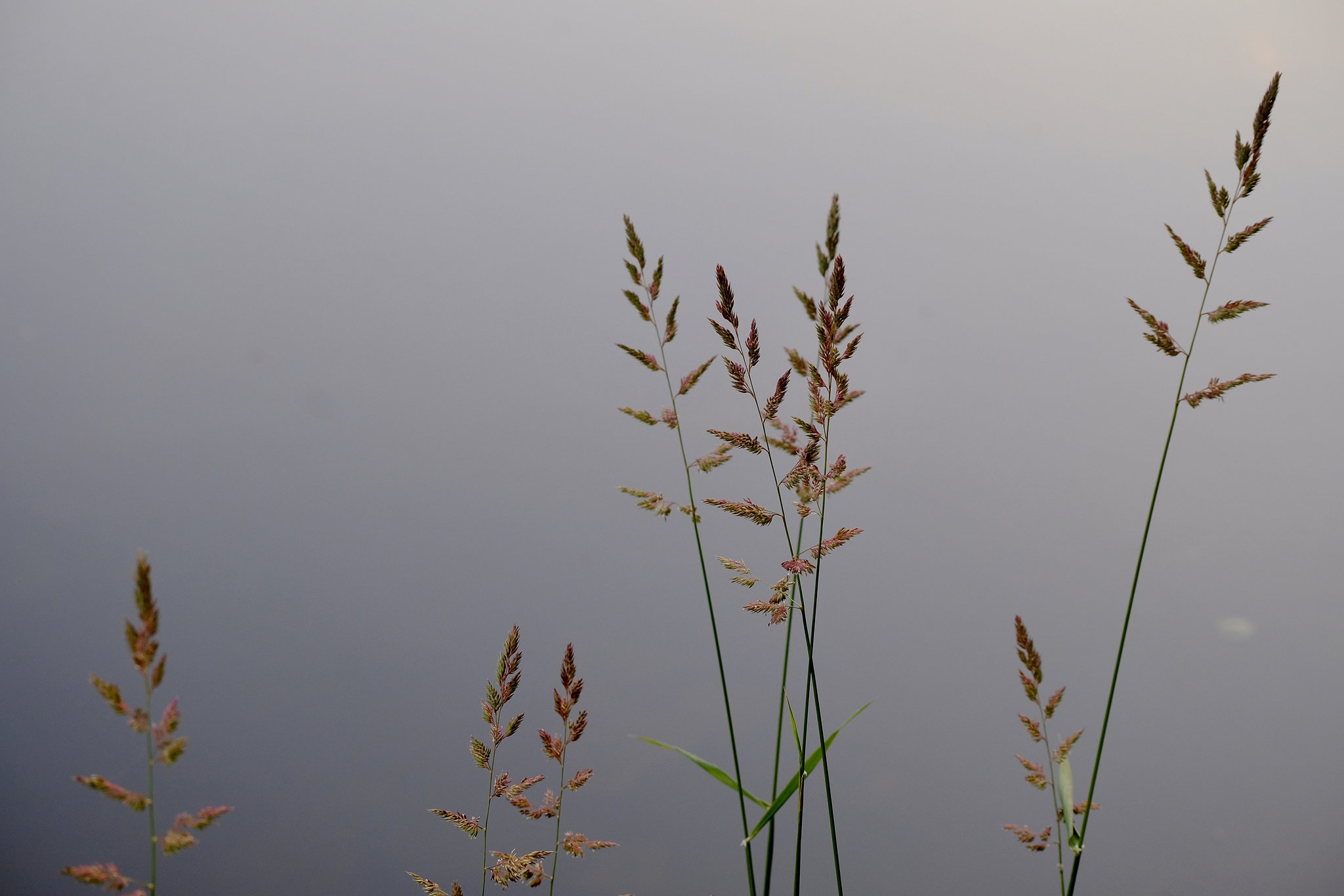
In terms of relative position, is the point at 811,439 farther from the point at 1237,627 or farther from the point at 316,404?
the point at 1237,627

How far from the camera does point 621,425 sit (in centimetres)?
136

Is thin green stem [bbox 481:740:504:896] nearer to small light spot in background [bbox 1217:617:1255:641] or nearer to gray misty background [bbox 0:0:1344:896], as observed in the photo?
gray misty background [bbox 0:0:1344:896]

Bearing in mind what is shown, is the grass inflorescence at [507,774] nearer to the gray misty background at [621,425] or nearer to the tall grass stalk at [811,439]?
the tall grass stalk at [811,439]

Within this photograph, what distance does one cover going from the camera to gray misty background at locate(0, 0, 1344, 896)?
1288mm

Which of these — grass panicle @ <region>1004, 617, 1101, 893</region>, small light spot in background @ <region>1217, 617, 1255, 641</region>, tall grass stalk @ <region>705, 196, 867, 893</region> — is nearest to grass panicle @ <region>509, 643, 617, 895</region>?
tall grass stalk @ <region>705, 196, 867, 893</region>

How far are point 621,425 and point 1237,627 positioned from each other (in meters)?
1.22

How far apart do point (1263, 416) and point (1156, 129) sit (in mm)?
570

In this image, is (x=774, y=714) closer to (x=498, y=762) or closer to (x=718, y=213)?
(x=498, y=762)

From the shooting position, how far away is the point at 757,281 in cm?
134

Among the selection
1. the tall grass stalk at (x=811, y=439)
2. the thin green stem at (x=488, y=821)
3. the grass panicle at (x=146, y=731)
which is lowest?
the thin green stem at (x=488, y=821)

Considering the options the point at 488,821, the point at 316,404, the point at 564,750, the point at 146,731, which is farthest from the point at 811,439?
the point at 316,404

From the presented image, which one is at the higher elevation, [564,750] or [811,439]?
[811,439]

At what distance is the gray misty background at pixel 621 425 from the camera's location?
1.29 meters

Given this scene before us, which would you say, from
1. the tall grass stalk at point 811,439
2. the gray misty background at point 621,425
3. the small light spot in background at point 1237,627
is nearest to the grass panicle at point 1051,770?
the tall grass stalk at point 811,439
